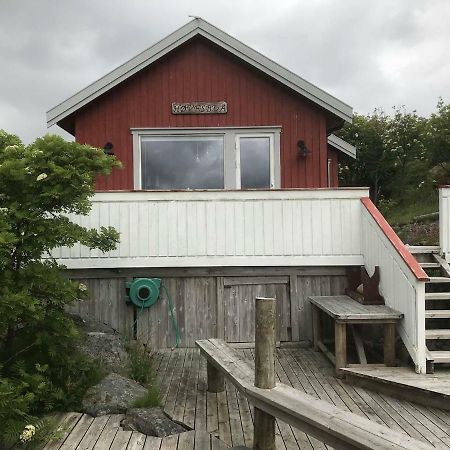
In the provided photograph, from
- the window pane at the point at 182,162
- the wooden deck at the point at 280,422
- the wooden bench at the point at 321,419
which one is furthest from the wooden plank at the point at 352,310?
the window pane at the point at 182,162

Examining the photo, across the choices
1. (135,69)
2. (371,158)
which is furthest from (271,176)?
(371,158)

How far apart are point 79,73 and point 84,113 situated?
162ft

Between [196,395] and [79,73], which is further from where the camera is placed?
[79,73]

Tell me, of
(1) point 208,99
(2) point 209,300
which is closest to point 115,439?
(2) point 209,300

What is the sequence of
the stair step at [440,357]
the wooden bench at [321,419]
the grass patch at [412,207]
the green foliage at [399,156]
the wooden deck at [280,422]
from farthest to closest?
the green foliage at [399,156], the grass patch at [412,207], the stair step at [440,357], the wooden deck at [280,422], the wooden bench at [321,419]

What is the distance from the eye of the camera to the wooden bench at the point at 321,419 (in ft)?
10.3

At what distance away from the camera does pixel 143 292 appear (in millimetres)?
7844

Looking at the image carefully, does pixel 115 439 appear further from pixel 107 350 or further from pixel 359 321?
pixel 359 321

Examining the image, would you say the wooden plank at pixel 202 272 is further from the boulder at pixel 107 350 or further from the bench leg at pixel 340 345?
the bench leg at pixel 340 345

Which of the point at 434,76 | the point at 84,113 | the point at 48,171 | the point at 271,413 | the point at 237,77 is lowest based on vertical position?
the point at 271,413

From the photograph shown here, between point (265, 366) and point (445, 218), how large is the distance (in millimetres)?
4479

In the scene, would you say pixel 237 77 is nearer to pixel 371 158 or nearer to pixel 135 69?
pixel 135 69

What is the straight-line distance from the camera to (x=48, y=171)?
17.1 ft

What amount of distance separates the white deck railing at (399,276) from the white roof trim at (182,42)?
227cm
